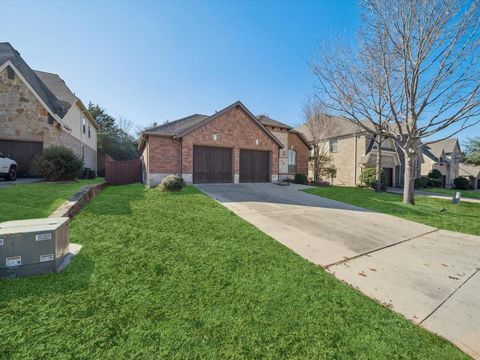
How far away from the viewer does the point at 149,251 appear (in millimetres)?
3957

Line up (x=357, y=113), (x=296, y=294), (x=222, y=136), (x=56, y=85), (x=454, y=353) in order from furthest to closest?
(x=56, y=85) → (x=222, y=136) → (x=357, y=113) → (x=296, y=294) → (x=454, y=353)

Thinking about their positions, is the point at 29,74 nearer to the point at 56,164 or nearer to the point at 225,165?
the point at 56,164

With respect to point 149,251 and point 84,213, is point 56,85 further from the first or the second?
point 149,251

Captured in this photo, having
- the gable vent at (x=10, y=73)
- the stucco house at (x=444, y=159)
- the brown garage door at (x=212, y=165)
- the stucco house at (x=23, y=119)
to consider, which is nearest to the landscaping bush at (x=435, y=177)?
the stucco house at (x=444, y=159)

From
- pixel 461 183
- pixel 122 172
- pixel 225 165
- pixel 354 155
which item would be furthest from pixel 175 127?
pixel 461 183

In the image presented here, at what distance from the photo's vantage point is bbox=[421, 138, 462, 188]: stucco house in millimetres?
30250

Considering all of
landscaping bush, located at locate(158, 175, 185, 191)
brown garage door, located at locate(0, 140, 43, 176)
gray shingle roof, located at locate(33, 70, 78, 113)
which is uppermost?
gray shingle roof, located at locate(33, 70, 78, 113)

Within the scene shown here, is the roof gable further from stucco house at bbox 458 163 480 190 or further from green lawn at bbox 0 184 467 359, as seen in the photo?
stucco house at bbox 458 163 480 190

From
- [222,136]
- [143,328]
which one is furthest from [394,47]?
[143,328]

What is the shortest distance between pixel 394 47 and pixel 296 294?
12114 millimetres

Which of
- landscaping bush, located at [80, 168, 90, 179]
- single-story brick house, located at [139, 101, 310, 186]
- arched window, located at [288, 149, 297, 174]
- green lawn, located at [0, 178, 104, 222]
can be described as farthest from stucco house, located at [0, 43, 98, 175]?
arched window, located at [288, 149, 297, 174]

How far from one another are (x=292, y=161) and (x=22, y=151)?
18.8 m

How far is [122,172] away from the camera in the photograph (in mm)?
15172

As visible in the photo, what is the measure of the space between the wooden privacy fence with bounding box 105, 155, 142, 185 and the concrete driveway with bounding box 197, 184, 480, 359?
1068 cm
